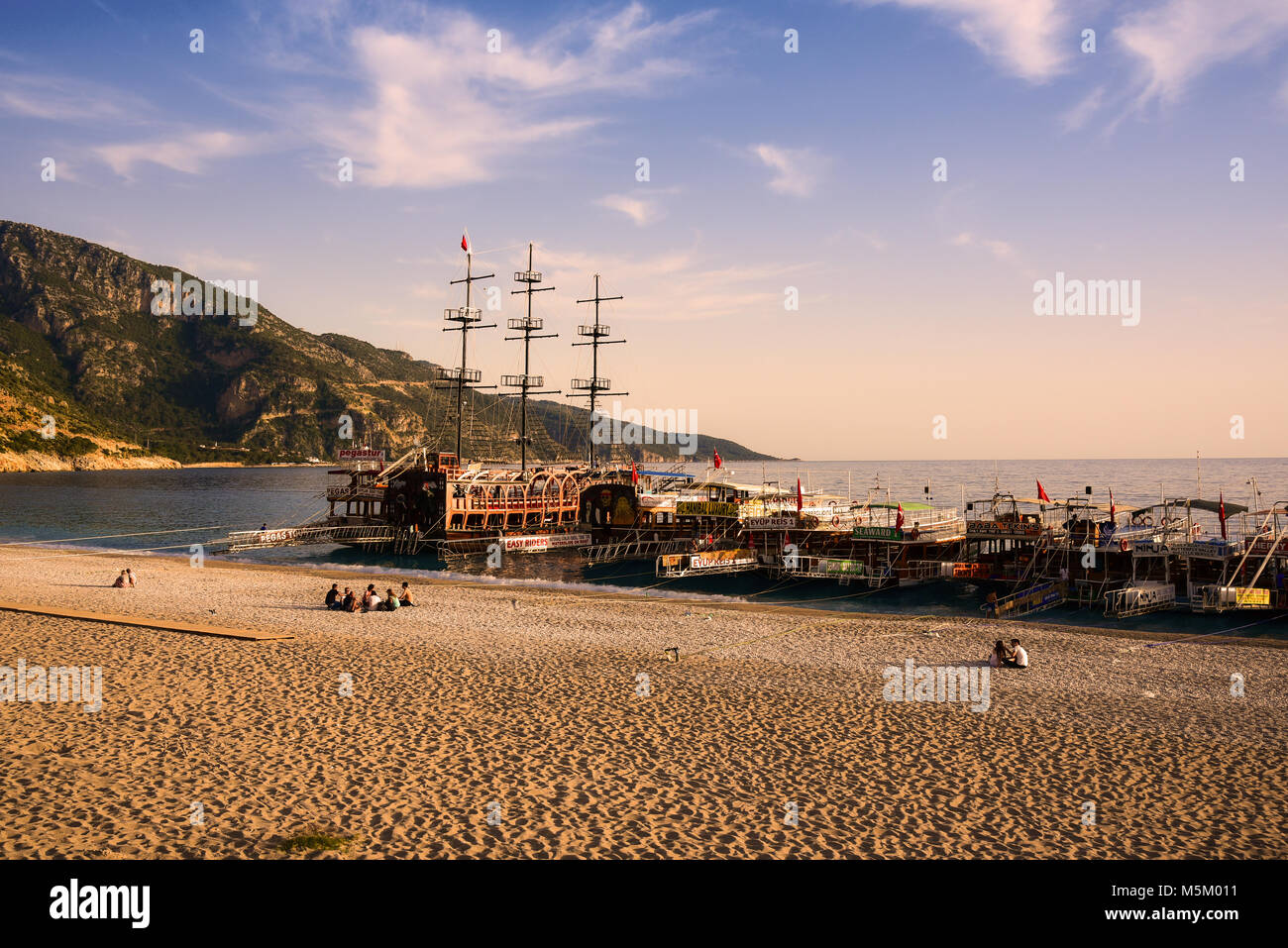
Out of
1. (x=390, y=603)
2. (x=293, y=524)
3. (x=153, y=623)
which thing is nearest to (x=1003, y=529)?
(x=390, y=603)

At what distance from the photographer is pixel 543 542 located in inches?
2677

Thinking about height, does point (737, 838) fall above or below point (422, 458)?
below

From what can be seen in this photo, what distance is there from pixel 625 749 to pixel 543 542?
53864 mm

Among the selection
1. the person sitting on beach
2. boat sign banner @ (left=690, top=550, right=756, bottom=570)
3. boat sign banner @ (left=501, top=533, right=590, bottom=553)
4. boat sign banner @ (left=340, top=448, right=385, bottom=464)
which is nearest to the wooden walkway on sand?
the person sitting on beach

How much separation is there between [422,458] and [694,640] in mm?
53938

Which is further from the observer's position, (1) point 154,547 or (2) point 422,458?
(2) point 422,458

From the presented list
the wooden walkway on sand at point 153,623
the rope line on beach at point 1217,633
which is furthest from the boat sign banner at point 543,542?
the rope line on beach at point 1217,633

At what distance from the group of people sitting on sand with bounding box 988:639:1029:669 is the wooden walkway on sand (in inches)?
819

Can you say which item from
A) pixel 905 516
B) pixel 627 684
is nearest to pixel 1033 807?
pixel 627 684

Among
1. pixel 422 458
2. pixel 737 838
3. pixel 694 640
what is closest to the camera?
pixel 737 838

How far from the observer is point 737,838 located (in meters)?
11.1

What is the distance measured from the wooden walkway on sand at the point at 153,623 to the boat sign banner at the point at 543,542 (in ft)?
128

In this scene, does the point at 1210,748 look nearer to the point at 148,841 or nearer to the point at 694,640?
the point at 694,640
